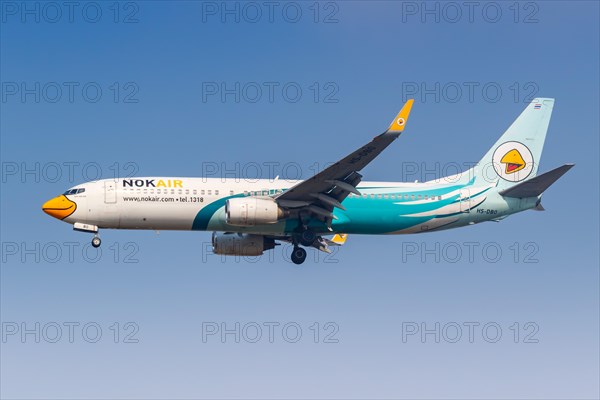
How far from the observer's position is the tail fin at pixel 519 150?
62.8 meters

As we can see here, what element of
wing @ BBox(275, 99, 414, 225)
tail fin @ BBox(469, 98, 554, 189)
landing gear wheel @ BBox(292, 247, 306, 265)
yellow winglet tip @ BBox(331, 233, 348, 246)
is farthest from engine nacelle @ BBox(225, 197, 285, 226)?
tail fin @ BBox(469, 98, 554, 189)

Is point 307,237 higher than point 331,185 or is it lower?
lower

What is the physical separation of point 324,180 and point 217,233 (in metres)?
9.09

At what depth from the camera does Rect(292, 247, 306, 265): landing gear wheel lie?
60.8 meters

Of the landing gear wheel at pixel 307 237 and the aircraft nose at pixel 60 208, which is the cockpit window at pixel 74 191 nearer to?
the aircraft nose at pixel 60 208

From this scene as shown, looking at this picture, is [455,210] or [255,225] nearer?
[255,225]

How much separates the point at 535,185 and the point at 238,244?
16.6 meters

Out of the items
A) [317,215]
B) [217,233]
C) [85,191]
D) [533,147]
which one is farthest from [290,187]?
[533,147]

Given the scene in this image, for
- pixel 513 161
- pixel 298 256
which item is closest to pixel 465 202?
pixel 513 161

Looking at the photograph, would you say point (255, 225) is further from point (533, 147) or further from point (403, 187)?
point (533, 147)

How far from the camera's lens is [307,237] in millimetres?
59094

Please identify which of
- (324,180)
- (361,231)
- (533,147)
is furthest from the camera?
(533,147)

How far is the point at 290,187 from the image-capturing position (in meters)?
59.0

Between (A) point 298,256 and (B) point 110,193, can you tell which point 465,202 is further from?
(B) point 110,193
